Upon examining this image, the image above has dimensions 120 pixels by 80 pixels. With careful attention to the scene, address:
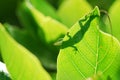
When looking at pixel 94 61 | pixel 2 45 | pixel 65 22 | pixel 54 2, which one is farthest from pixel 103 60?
pixel 54 2

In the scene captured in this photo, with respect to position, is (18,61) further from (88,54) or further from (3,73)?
(88,54)

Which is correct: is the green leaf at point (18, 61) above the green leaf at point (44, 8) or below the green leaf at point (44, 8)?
above

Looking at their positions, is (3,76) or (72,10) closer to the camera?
(3,76)

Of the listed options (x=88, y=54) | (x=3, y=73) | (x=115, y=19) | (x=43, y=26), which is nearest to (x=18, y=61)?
(x=3, y=73)

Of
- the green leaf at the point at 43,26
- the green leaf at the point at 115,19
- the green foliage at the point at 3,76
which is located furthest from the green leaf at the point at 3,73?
the green leaf at the point at 115,19

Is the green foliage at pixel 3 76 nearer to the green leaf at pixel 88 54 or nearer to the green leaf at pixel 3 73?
the green leaf at pixel 3 73

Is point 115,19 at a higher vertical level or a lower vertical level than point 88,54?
lower

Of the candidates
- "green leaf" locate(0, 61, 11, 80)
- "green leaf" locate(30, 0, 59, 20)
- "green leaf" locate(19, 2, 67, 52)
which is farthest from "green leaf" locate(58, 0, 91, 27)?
"green leaf" locate(0, 61, 11, 80)

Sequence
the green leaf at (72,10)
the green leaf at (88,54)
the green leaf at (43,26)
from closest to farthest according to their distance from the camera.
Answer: the green leaf at (88,54) < the green leaf at (43,26) < the green leaf at (72,10)
